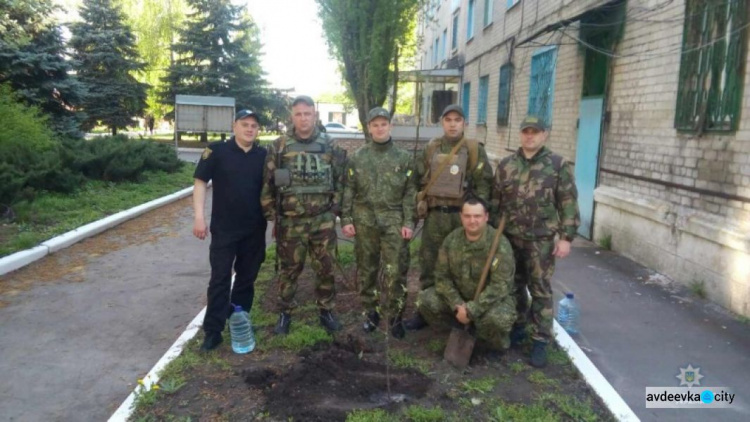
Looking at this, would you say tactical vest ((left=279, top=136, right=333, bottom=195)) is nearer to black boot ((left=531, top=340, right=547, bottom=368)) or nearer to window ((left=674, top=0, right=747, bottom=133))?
black boot ((left=531, top=340, right=547, bottom=368))

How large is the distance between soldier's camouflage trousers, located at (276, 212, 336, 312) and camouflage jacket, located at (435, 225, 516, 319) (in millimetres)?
881

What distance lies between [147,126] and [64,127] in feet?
83.8

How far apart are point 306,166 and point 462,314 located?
156 cm

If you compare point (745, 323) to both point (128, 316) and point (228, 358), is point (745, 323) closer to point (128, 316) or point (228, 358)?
point (228, 358)

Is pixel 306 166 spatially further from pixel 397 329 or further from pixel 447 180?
pixel 397 329

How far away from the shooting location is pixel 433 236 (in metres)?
4.33

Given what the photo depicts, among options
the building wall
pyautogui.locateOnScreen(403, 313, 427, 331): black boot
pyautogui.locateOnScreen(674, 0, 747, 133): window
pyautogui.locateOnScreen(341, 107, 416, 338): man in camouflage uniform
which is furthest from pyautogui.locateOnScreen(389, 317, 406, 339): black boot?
pyautogui.locateOnScreen(674, 0, 747, 133): window

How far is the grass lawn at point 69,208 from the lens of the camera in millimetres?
7043

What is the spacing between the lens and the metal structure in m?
20.1

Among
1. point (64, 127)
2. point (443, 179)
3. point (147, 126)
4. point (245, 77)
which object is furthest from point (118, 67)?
point (443, 179)

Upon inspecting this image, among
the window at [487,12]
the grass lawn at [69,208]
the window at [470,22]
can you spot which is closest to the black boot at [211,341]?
the grass lawn at [69,208]

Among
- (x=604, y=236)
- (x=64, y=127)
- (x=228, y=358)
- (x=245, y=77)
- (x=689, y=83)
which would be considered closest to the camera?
(x=228, y=358)

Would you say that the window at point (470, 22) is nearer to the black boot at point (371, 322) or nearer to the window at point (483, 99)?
the window at point (483, 99)

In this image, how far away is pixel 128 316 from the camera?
493 centimetres
